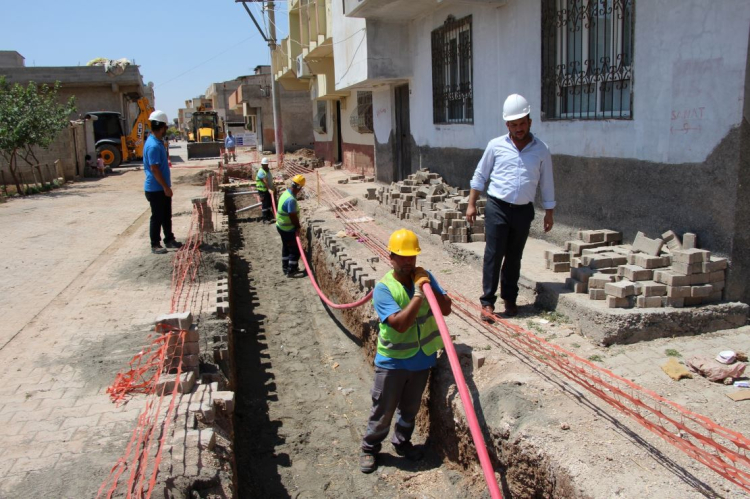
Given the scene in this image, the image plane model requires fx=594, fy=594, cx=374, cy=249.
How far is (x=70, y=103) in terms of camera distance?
20500 millimetres

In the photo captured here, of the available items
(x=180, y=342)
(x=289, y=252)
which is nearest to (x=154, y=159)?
(x=289, y=252)

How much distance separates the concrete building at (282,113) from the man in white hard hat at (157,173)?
19607 mm

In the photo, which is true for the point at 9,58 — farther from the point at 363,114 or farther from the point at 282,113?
the point at 363,114

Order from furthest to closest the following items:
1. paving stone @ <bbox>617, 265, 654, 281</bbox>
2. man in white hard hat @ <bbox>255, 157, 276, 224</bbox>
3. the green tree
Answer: the green tree
man in white hard hat @ <bbox>255, 157, 276, 224</bbox>
paving stone @ <bbox>617, 265, 654, 281</bbox>

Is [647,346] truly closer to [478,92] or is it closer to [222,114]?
[478,92]

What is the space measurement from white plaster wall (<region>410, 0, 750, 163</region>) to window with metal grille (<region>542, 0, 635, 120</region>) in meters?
0.16

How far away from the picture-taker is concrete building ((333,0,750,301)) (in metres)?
4.50

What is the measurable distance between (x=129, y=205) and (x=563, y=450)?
14355 millimetres

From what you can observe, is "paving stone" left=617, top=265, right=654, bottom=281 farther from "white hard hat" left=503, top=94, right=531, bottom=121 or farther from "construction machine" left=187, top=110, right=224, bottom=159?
"construction machine" left=187, top=110, right=224, bottom=159

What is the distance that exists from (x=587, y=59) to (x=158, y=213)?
6020 millimetres

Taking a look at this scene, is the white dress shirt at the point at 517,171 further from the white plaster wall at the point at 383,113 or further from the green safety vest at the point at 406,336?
the white plaster wall at the point at 383,113

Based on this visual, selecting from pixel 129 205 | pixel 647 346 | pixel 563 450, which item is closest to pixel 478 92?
pixel 647 346

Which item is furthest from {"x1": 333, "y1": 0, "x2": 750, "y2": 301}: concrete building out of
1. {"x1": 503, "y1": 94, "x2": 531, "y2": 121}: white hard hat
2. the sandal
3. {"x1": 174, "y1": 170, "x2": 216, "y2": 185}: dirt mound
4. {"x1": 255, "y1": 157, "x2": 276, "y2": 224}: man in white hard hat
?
{"x1": 174, "y1": 170, "x2": 216, "y2": 185}: dirt mound

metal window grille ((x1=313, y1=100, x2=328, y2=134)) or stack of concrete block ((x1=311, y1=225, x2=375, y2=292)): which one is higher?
metal window grille ((x1=313, y1=100, x2=328, y2=134))
